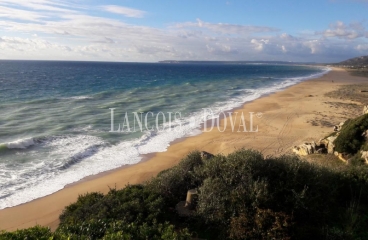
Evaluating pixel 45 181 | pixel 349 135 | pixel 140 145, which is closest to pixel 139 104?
pixel 140 145

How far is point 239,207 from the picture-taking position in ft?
22.1

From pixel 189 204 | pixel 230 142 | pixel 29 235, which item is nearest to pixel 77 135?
pixel 230 142

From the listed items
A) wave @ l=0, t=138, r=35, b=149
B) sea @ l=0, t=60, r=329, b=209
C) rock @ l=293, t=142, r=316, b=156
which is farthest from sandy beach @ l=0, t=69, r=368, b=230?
wave @ l=0, t=138, r=35, b=149

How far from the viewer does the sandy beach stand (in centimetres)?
1024

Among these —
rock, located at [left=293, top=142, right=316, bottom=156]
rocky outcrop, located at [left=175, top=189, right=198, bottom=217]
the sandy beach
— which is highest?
rocky outcrop, located at [left=175, top=189, right=198, bottom=217]

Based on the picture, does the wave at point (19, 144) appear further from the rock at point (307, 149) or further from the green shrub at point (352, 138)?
the green shrub at point (352, 138)

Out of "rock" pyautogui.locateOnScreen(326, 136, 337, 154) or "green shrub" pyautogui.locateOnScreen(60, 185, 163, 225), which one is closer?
"green shrub" pyautogui.locateOnScreen(60, 185, 163, 225)

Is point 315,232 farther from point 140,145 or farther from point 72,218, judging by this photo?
point 140,145

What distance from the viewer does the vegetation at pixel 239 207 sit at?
20.1 feet

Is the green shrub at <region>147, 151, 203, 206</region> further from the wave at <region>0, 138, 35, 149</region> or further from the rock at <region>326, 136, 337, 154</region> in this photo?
the wave at <region>0, 138, 35, 149</region>

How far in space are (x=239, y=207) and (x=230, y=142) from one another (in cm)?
1140

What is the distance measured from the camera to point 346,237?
20.6ft

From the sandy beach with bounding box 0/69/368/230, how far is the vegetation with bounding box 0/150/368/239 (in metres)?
2.98

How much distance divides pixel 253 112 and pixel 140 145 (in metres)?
12.9
